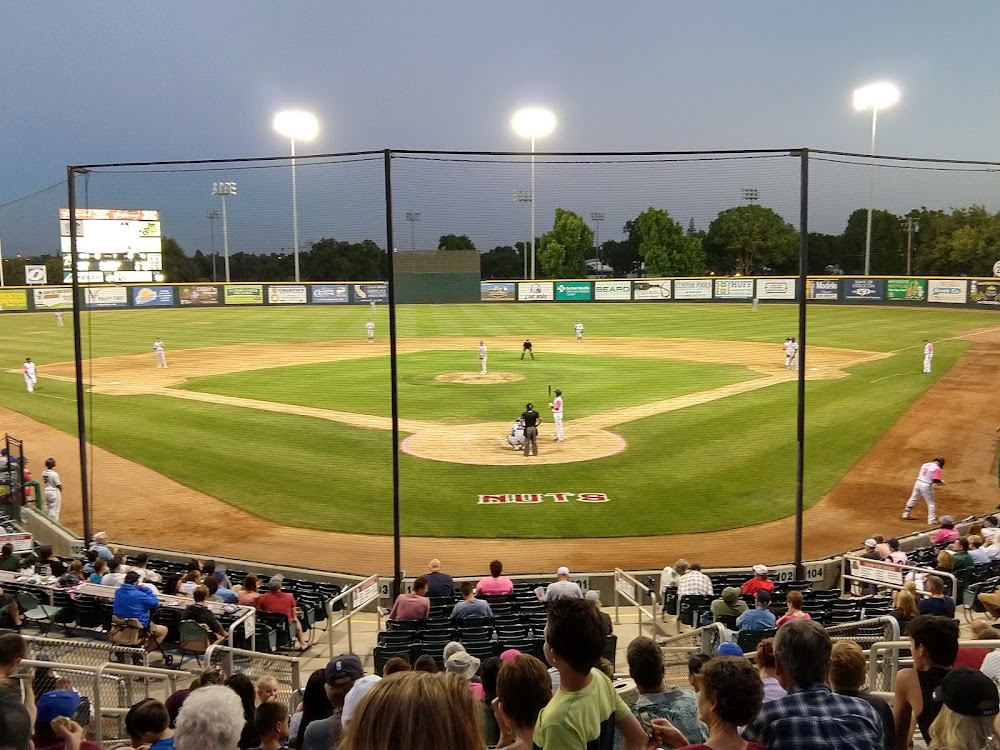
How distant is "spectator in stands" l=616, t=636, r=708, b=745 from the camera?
4.06 m

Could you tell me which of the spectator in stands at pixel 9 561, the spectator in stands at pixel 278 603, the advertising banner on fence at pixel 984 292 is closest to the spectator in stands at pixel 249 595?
the spectator in stands at pixel 278 603

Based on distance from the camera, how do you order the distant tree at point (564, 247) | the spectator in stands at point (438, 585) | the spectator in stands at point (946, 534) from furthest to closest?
1. the distant tree at point (564, 247)
2. the spectator in stands at point (946, 534)
3. the spectator in stands at point (438, 585)

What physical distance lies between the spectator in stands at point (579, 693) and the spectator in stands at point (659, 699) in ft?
2.08

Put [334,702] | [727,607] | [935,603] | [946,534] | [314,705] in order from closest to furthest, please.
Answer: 1. [334,702]
2. [314,705]
3. [935,603]
4. [727,607]
5. [946,534]

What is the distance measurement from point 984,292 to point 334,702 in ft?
A: 183

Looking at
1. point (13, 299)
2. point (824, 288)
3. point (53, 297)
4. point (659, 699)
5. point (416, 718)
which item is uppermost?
point (824, 288)

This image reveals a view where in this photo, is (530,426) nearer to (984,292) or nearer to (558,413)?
(558,413)

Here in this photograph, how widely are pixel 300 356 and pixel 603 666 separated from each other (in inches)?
1565

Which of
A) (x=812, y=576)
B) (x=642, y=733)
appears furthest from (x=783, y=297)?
(x=642, y=733)

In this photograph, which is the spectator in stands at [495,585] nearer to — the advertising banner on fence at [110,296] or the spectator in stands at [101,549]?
the spectator in stands at [101,549]

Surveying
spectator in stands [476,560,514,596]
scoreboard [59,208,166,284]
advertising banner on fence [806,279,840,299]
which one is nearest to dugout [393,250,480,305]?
scoreboard [59,208,166,284]

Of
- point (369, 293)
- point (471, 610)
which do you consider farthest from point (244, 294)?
point (471, 610)

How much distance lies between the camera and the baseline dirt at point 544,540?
15.2 meters

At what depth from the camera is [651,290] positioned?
59.4 metres
